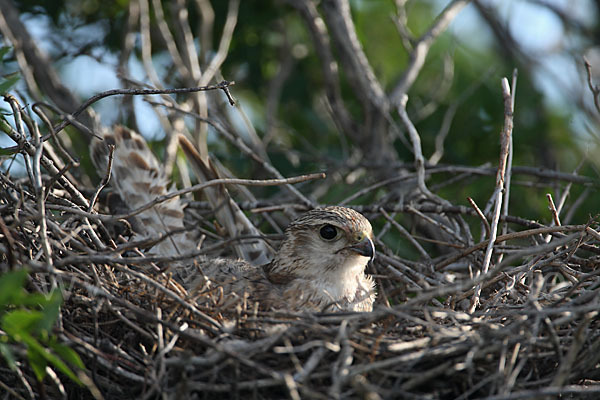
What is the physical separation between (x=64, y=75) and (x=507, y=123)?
3.81 m

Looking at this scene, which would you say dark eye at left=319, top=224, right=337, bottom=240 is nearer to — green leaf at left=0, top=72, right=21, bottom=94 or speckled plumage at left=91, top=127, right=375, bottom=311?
speckled plumage at left=91, top=127, right=375, bottom=311

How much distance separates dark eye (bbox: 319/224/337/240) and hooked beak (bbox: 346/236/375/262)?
138 millimetres

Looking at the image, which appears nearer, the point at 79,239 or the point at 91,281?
the point at 91,281

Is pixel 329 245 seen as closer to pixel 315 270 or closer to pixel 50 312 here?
pixel 315 270

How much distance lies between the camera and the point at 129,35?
4.98 meters

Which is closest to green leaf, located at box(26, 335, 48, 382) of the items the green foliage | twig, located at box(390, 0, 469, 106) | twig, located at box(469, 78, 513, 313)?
the green foliage

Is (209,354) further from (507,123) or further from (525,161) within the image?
(525,161)

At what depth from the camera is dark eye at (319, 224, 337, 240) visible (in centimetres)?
363

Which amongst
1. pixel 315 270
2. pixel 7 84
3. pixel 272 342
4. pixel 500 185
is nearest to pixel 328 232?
pixel 315 270

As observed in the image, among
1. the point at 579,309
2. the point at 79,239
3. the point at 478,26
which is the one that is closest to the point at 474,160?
the point at 478,26

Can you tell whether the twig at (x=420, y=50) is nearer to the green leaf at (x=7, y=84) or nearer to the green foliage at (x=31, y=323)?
the green leaf at (x=7, y=84)

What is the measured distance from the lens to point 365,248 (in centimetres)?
349

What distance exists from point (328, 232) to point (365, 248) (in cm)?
26

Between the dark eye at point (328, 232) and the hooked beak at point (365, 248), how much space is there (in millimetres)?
138
